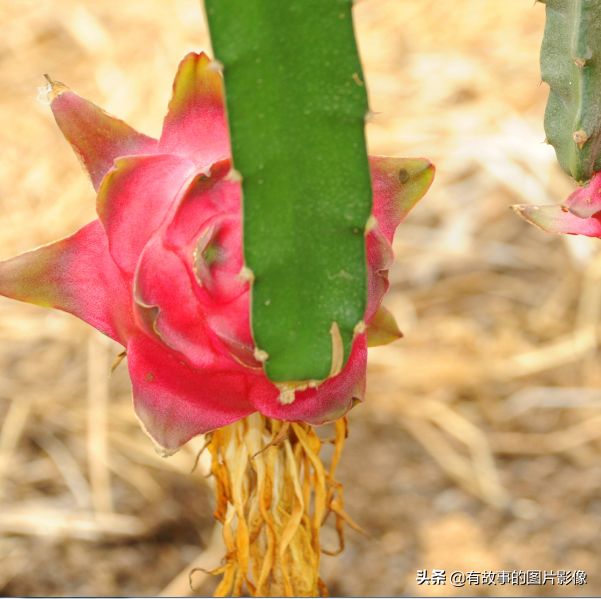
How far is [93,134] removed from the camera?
1.67ft

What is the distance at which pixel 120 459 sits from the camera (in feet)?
4.20

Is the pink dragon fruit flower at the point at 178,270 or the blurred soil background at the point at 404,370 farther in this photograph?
the blurred soil background at the point at 404,370

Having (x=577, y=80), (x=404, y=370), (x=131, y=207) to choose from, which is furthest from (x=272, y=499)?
(x=404, y=370)

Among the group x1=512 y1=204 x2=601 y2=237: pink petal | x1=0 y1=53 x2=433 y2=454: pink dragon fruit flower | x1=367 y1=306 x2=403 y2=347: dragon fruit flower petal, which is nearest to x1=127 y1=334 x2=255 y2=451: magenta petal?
x1=0 y1=53 x2=433 y2=454: pink dragon fruit flower

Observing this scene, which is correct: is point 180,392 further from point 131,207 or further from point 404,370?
point 404,370

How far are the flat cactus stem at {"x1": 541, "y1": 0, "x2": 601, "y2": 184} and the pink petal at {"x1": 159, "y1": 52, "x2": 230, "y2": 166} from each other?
0.23 metres

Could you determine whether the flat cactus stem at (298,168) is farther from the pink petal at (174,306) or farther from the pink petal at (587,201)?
the pink petal at (587,201)

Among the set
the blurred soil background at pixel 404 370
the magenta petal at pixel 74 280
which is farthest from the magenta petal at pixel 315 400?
the blurred soil background at pixel 404 370

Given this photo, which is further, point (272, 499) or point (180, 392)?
point (272, 499)

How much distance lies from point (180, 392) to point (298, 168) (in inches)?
7.1

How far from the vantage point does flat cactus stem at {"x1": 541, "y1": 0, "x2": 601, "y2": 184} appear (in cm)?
49

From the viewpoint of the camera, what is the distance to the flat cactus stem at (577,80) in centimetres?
49

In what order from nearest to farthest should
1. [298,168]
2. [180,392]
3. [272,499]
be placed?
[298,168] < [180,392] < [272,499]

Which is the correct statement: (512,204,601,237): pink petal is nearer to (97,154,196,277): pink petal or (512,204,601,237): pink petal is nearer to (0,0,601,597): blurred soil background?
(97,154,196,277): pink petal
